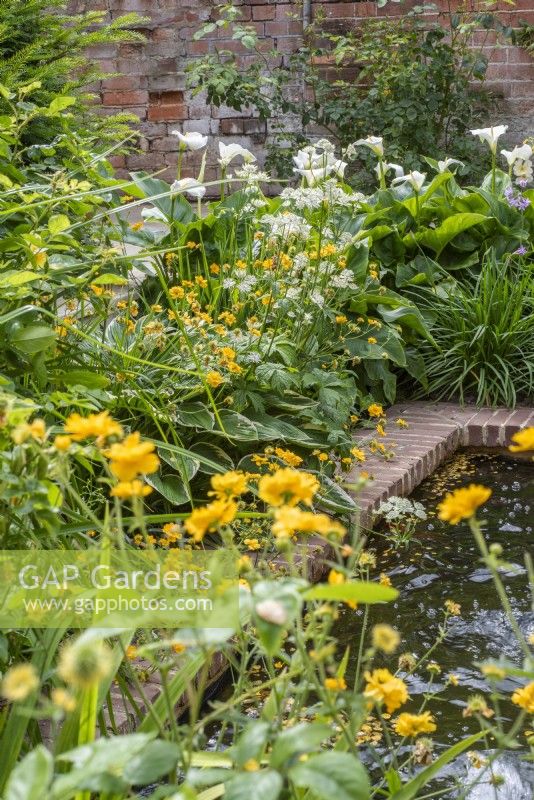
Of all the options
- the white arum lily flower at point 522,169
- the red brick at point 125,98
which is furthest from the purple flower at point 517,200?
the red brick at point 125,98

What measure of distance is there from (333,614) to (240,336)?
1.78 metres

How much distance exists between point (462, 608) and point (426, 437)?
1107mm

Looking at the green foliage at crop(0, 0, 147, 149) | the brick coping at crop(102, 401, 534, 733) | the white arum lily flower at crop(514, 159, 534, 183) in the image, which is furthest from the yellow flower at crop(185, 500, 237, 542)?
the white arum lily flower at crop(514, 159, 534, 183)

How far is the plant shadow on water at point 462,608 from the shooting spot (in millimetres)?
1857

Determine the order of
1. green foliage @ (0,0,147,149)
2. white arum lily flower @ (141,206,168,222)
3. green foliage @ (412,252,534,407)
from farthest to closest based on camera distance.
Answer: green foliage @ (412,252,534,407), white arum lily flower @ (141,206,168,222), green foliage @ (0,0,147,149)

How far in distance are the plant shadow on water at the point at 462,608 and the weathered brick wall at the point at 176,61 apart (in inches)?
132

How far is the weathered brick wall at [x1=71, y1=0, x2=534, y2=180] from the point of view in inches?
230

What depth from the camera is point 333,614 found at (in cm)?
86

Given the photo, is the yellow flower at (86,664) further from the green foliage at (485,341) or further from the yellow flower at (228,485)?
the green foliage at (485,341)

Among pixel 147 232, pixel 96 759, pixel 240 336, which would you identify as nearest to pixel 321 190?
pixel 240 336

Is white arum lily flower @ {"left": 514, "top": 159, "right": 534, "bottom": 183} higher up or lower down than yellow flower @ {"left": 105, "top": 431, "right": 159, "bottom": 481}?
lower down

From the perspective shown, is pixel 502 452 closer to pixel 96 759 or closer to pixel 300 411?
pixel 300 411

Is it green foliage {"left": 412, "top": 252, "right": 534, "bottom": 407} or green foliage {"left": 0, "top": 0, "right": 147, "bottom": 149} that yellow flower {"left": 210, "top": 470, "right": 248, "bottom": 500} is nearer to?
green foliage {"left": 0, "top": 0, "right": 147, "bottom": 149}

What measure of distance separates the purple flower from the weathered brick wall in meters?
2.08
